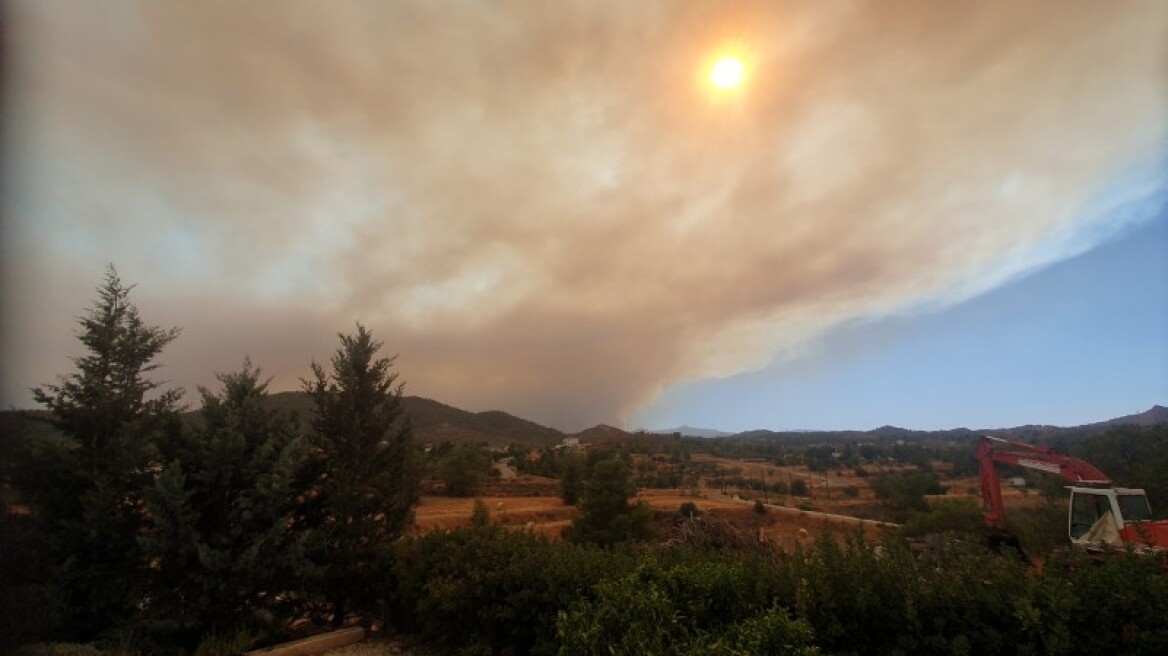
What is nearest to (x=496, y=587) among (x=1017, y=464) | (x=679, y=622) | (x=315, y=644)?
(x=315, y=644)

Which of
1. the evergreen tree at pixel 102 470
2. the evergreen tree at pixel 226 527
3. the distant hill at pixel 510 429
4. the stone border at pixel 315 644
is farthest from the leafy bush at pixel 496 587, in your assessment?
the distant hill at pixel 510 429

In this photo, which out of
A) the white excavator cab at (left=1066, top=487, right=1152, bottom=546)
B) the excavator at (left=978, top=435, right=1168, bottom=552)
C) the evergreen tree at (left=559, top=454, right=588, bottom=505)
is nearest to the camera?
the excavator at (left=978, top=435, right=1168, bottom=552)

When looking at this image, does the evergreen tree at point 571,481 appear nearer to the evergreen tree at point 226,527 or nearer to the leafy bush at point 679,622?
the evergreen tree at point 226,527

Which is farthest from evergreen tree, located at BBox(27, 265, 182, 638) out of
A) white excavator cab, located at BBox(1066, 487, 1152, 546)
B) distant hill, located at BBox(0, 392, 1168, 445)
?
distant hill, located at BBox(0, 392, 1168, 445)

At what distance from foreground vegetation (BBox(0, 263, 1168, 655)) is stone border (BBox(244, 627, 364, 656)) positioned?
20.2 inches

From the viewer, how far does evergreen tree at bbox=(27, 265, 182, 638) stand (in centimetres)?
919

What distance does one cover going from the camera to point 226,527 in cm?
1006

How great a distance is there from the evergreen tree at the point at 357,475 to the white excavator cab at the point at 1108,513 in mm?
20350

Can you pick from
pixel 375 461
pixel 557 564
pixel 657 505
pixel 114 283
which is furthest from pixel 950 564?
pixel 657 505

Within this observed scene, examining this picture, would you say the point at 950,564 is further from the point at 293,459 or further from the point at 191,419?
the point at 191,419

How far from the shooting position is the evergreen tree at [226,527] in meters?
9.19

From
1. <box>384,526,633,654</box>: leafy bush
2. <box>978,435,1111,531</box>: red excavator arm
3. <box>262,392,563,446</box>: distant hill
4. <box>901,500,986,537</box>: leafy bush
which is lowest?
<box>901,500,986,537</box>: leafy bush

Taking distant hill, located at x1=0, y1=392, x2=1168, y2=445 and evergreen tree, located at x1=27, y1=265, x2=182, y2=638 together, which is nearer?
evergreen tree, located at x1=27, y1=265, x2=182, y2=638

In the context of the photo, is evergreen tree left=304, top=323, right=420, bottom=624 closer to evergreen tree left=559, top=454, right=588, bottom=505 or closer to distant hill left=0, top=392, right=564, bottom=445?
evergreen tree left=559, top=454, right=588, bottom=505
